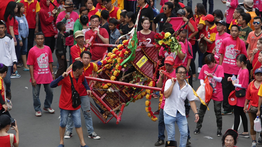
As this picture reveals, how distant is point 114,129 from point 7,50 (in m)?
3.25

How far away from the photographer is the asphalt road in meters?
7.11

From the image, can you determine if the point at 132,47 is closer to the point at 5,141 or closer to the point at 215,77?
the point at 215,77

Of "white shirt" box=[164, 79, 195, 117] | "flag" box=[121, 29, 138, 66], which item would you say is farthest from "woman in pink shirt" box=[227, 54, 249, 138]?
"flag" box=[121, 29, 138, 66]

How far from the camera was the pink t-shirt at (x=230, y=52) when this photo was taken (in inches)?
321

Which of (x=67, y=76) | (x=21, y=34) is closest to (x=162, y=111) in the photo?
(x=67, y=76)

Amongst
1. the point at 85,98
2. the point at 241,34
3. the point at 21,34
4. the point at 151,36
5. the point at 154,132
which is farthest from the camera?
the point at 21,34

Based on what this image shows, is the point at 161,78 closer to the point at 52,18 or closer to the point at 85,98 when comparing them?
the point at 85,98

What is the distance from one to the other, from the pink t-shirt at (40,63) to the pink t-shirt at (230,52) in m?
3.98

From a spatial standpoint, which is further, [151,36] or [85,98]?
[151,36]

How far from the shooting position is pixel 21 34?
1091 centimetres

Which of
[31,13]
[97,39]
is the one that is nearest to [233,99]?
[97,39]

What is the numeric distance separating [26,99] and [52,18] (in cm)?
320

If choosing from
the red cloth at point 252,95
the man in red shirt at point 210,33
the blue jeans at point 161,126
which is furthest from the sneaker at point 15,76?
the red cloth at point 252,95

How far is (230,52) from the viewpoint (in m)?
8.27
